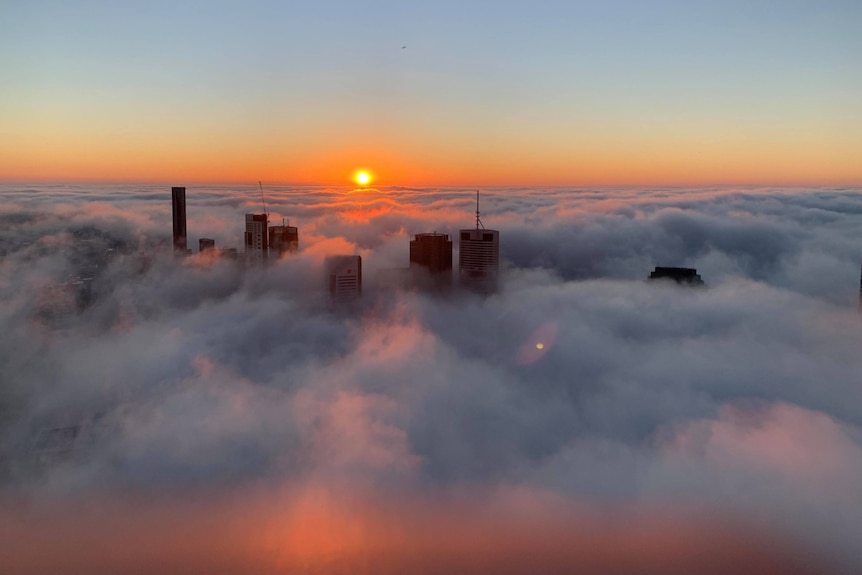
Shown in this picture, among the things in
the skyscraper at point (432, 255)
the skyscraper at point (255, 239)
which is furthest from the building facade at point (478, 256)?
the skyscraper at point (255, 239)

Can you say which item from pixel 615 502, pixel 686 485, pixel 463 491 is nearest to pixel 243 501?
pixel 463 491

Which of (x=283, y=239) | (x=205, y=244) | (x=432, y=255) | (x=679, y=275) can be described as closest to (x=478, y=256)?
(x=432, y=255)

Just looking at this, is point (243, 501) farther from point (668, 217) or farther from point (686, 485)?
point (668, 217)

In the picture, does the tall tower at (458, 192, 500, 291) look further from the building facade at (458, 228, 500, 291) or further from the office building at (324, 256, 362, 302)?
the office building at (324, 256, 362, 302)

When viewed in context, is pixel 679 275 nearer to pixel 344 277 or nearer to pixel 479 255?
pixel 479 255

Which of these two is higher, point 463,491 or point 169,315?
point 169,315

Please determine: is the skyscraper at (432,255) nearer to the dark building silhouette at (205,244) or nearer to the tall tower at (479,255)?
the tall tower at (479,255)
